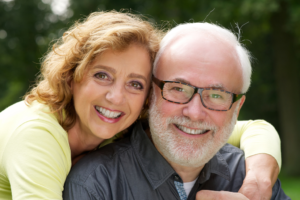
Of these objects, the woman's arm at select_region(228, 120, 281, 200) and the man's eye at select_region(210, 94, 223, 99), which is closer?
the man's eye at select_region(210, 94, 223, 99)

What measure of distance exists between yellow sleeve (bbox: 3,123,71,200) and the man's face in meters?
0.73

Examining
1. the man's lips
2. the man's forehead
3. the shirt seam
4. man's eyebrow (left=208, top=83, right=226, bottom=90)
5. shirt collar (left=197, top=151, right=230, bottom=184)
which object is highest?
the man's forehead

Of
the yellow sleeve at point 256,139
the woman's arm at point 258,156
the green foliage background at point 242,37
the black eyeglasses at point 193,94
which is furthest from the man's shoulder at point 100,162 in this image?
the green foliage background at point 242,37

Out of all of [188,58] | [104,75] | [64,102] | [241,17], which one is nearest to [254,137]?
[188,58]

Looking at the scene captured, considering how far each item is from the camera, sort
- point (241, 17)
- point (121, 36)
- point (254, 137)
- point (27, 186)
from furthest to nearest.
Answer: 1. point (241, 17)
2. point (254, 137)
3. point (121, 36)
4. point (27, 186)

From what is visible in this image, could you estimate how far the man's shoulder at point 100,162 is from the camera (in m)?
2.24

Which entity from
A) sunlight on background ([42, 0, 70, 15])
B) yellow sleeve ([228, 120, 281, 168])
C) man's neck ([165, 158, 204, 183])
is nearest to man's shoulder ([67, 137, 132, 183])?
man's neck ([165, 158, 204, 183])

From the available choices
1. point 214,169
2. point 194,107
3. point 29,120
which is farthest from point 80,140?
point 214,169

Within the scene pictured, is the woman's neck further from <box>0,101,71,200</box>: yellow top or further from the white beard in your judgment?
the white beard

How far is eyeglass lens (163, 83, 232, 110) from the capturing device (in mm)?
2354

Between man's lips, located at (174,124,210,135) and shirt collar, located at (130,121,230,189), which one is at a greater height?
man's lips, located at (174,124,210,135)

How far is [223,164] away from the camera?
2664 mm

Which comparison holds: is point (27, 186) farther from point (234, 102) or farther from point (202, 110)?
point (234, 102)

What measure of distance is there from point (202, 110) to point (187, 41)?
0.53 meters
